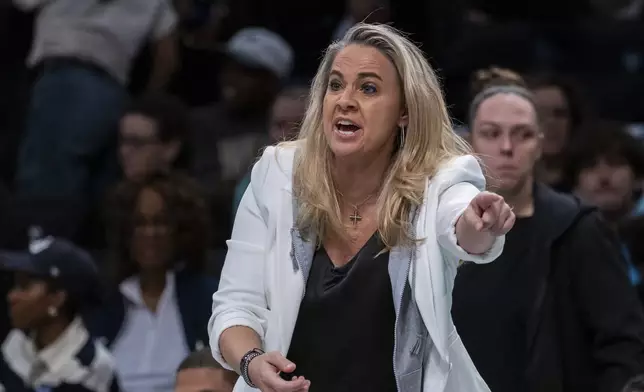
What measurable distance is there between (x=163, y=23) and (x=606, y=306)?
3608 millimetres

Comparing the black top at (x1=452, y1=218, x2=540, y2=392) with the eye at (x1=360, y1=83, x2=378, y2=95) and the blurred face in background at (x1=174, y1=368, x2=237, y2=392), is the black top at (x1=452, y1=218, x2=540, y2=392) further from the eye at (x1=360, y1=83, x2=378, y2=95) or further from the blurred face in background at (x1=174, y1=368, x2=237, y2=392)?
the eye at (x1=360, y1=83, x2=378, y2=95)

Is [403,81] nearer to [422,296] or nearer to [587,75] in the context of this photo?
[422,296]

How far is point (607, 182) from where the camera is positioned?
6336mm

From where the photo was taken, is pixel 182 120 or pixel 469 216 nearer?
pixel 469 216

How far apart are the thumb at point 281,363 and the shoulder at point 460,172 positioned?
1.73ft

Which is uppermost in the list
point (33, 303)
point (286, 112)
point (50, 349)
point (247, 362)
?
point (247, 362)

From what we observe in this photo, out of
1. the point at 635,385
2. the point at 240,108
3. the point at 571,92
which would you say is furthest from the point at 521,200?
the point at 240,108

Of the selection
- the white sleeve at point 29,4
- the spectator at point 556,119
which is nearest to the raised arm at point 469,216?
the spectator at point 556,119

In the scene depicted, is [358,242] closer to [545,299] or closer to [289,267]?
[289,267]

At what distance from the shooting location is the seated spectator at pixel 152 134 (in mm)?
6676

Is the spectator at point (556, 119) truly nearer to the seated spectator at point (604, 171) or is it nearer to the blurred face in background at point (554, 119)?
the blurred face in background at point (554, 119)

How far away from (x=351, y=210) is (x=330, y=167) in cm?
11

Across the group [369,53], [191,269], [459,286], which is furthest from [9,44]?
[369,53]

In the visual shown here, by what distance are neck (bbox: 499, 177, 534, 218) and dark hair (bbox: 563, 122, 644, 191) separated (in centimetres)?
193
